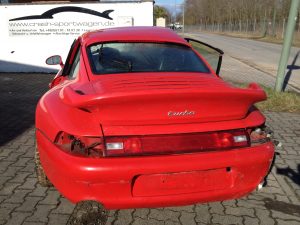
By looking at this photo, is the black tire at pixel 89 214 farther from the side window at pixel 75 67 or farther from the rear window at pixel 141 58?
the side window at pixel 75 67

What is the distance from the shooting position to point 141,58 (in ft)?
12.6

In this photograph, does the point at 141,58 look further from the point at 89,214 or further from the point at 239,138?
the point at 89,214

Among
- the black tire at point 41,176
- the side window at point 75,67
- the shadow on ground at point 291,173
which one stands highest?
the side window at point 75,67

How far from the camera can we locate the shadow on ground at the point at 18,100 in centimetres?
631

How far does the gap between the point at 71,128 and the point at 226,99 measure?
3.77 feet

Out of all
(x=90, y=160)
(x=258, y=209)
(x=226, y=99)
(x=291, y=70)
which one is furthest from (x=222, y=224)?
(x=291, y=70)

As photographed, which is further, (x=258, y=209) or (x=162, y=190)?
(x=258, y=209)

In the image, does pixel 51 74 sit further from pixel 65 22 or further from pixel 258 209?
pixel 258 209

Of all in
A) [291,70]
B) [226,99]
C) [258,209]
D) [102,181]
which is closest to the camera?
[102,181]

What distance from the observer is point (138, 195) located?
9.32ft

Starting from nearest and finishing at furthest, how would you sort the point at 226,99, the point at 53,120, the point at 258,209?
the point at 226,99 < the point at 53,120 < the point at 258,209

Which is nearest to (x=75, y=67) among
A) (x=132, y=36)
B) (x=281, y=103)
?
(x=132, y=36)

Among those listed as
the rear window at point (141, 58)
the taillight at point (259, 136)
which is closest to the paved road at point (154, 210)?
the taillight at point (259, 136)

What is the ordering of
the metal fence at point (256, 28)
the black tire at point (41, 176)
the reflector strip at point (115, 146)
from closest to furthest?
1. the reflector strip at point (115, 146)
2. the black tire at point (41, 176)
3. the metal fence at point (256, 28)
